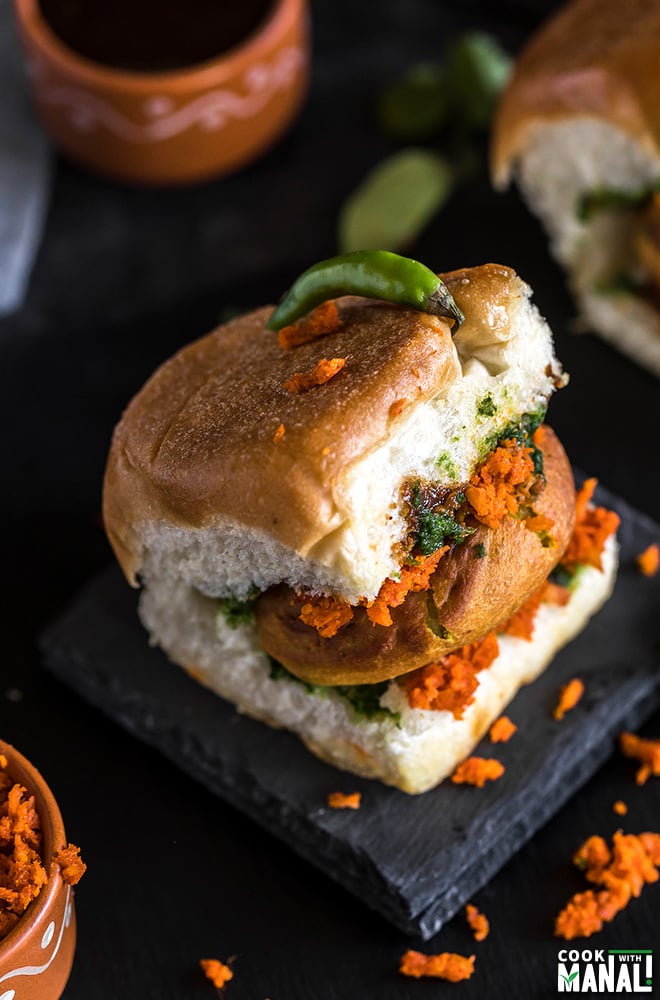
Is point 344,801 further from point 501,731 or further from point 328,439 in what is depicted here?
point 328,439

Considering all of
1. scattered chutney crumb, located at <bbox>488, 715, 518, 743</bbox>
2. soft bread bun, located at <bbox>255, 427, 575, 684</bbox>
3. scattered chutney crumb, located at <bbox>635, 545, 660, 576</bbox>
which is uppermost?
soft bread bun, located at <bbox>255, 427, 575, 684</bbox>

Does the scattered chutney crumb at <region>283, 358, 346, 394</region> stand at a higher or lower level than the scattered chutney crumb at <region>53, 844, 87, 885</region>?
higher

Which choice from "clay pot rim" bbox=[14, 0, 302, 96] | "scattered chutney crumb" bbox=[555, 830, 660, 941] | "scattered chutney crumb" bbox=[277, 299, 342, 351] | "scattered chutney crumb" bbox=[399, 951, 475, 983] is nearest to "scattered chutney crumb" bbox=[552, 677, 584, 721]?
"scattered chutney crumb" bbox=[555, 830, 660, 941]

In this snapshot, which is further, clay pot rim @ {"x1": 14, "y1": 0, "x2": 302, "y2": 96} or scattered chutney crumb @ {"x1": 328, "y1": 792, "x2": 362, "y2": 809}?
clay pot rim @ {"x1": 14, "y1": 0, "x2": 302, "y2": 96}

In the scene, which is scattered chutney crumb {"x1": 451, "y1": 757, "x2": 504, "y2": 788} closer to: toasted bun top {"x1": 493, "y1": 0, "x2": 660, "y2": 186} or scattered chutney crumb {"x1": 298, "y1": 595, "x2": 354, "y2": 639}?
scattered chutney crumb {"x1": 298, "y1": 595, "x2": 354, "y2": 639}

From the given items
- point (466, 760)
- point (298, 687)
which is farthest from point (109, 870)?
point (466, 760)
